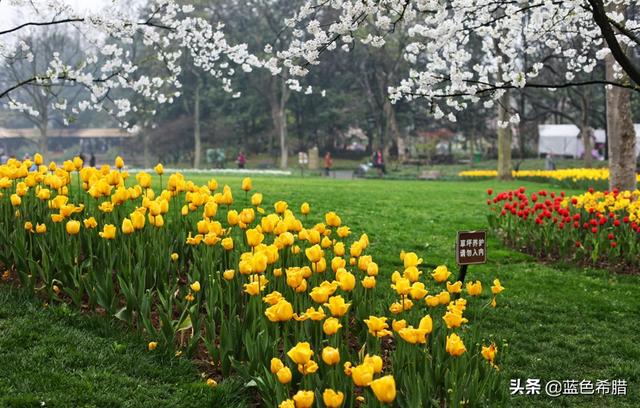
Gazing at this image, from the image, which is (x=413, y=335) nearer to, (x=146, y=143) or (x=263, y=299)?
(x=263, y=299)

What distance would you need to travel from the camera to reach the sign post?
16.4 feet

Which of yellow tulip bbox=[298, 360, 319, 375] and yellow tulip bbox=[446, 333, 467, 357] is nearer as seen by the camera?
yellow tulip bbox=[298, 360, 319, 375]

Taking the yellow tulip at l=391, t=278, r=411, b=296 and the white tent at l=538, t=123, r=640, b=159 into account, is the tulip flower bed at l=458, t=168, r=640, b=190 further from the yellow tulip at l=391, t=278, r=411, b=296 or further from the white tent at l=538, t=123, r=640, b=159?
the white tent at l=538, t=123, r=640, b=159

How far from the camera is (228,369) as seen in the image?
413cm

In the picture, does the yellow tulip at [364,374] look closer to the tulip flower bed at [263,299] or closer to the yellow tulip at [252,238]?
the tulip flower bed at [263,299]

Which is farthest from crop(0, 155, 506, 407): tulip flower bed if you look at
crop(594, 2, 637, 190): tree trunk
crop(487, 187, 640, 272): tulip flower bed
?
crop(594, 2, 637, 190): tree trunk

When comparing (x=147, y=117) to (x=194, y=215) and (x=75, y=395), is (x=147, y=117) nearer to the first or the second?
(x=194, y=215)

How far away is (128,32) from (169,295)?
493cm

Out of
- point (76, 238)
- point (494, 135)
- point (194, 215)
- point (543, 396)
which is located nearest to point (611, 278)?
point (543, 396)

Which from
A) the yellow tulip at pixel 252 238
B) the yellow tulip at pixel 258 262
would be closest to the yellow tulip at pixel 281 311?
the yellow tulip at pixel 258 262

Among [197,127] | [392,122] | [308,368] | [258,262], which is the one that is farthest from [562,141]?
[308,368]

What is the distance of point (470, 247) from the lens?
16.6ft

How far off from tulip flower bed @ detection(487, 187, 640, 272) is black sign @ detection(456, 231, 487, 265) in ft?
12.5

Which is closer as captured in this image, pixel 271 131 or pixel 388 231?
pixel 388 231
